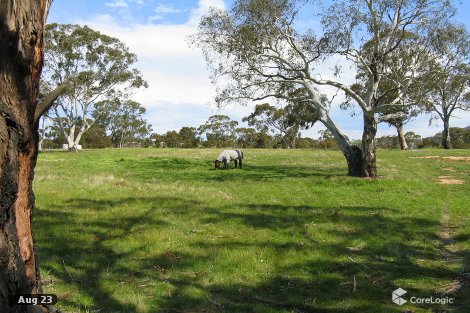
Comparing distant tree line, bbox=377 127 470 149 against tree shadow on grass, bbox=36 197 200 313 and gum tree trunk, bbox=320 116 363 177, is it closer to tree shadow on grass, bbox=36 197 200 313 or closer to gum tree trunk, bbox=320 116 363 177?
gum tree trunk, bbox=320 116 363 177

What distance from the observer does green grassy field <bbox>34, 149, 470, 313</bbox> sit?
693cm

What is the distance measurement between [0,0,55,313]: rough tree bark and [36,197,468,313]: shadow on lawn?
83.7 inches

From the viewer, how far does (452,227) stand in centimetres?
1205

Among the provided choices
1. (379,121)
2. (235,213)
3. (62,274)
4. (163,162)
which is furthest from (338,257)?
(163,162)

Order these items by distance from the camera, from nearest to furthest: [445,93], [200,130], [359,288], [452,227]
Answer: [359,288]
[452,227]
[445,93]
[200,130]

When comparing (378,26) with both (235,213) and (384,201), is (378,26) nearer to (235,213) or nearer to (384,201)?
(384,201)

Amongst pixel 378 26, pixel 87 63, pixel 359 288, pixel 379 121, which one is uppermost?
pixel 87 63

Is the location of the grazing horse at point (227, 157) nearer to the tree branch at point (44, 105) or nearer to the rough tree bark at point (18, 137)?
A: the tree branch at point (44, 105)

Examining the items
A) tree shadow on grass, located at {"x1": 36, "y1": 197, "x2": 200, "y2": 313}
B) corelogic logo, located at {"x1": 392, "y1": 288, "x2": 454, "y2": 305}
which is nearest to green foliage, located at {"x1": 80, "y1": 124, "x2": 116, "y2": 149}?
tree shadow on grass, located at {"x1": 36, "y1": 197, "x2": 200, "y2": 313}

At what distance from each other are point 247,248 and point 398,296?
3.43 m

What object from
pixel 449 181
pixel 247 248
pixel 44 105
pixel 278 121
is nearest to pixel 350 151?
pixel 449 181

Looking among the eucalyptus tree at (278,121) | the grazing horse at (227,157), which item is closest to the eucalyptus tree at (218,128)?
the eucalyptus tree at (278,121)

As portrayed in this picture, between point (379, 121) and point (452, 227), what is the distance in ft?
38.1

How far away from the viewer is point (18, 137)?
458 cm
